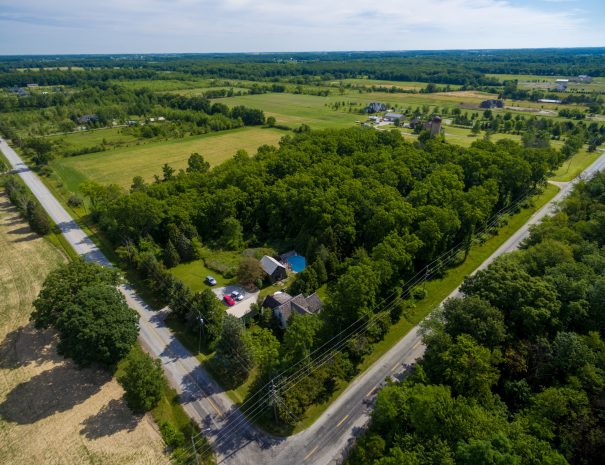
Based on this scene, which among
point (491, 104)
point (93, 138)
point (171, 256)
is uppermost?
point (491, 104)

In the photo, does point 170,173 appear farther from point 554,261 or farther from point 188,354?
point 554,261

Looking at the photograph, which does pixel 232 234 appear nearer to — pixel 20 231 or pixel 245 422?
pixel 245 422

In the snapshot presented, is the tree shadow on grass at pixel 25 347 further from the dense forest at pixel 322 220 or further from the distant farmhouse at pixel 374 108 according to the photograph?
the distant farmhouse at pixel 374 108

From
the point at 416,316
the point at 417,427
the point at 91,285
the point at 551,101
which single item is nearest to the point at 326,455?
the point at 417,427

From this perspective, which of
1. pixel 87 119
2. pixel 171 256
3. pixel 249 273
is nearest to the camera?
pixel 249 273

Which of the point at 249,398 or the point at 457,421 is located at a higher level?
the point at 457,421

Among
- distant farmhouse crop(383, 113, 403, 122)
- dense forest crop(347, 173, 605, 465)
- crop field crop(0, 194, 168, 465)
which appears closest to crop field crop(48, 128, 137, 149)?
crop field crop(0, 194, 168, 465)

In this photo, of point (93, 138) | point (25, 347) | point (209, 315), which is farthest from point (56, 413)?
point (93, 138)

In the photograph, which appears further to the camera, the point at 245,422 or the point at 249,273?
the point at 249,273

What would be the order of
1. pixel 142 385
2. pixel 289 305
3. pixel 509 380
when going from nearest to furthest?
1. pixel 142 385
2. pixel 509 380
3. pixel 289 305
